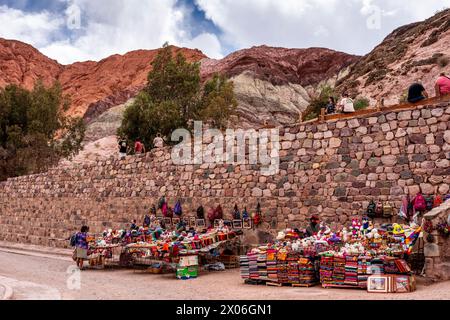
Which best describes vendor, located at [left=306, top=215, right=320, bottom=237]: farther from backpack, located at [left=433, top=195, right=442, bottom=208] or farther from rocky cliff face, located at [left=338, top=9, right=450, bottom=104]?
rocky cliff face, located at [left=338, top=9, right=450, bottom=104]

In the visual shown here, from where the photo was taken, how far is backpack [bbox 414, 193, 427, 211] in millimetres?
11492

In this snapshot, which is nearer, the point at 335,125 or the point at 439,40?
the point at 335,125

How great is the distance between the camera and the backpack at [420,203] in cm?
1149

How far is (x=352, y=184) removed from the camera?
13000mm

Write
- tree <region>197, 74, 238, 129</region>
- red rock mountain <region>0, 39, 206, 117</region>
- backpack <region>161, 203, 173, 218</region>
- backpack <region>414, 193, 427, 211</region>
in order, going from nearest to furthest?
backpack <region>414, 193, 427, 211</region>, backpack <region>161, 203, 173, 218</region>, tree <region>197, 74, 238, 129</region>, red rock mountain <region>0, 39, 206, 117</region>

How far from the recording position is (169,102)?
2986 centimetres

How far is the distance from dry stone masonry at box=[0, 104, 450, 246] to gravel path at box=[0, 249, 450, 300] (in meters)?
2.98

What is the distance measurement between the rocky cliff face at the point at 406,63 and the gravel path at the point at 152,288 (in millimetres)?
21632

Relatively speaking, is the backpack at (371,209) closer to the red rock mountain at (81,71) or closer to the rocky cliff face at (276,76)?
the rocky cliff face at (276,76)

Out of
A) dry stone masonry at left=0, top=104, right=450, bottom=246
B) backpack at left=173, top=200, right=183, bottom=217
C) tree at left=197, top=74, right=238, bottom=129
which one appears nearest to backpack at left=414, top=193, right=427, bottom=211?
dry stone masonry at left=0, top=104, right=450, bottom=246

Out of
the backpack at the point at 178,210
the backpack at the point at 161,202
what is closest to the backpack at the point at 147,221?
the backpack at the point at 161,202
